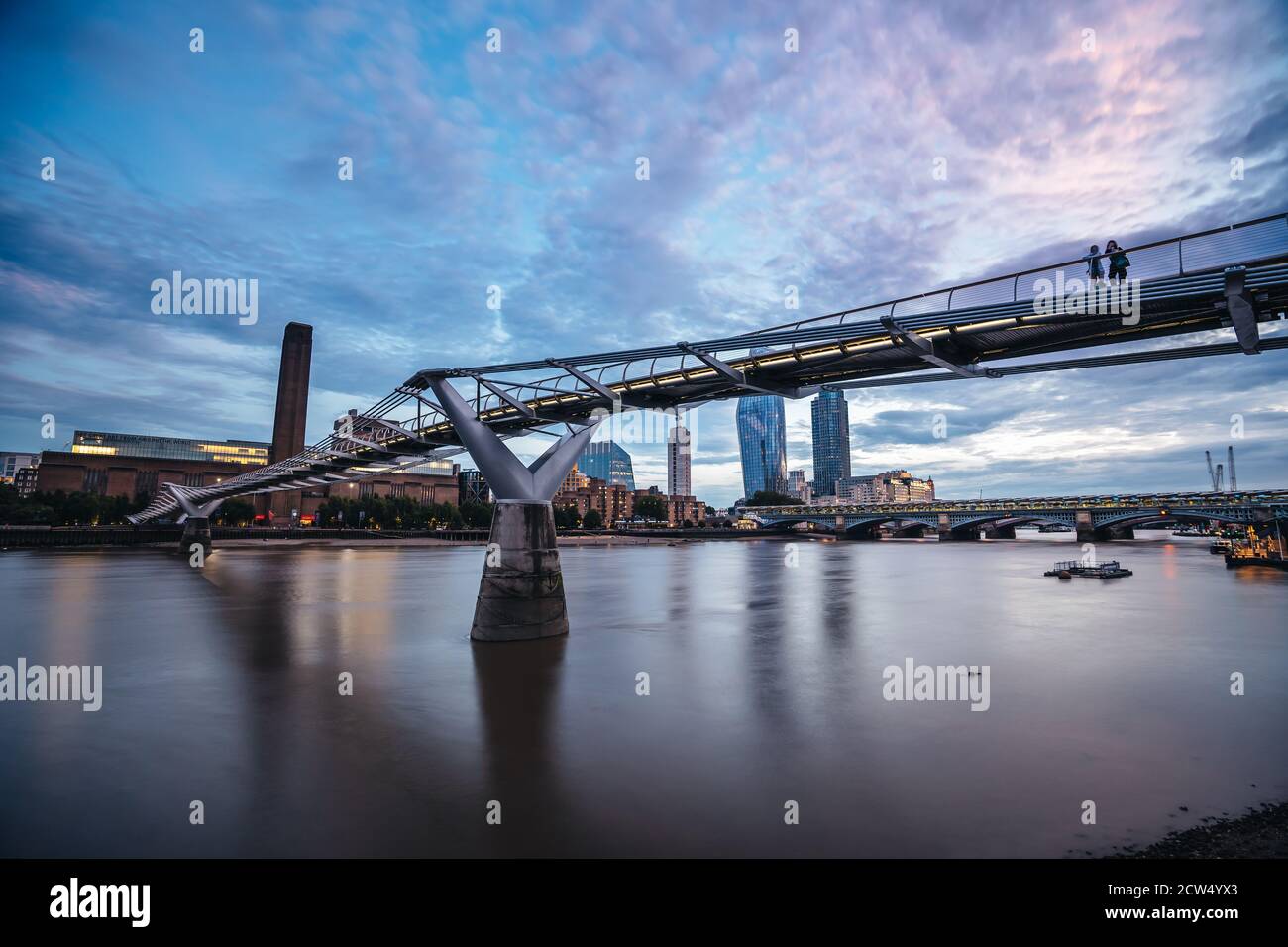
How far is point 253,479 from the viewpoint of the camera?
64.4 metres

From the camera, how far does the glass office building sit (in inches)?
6250

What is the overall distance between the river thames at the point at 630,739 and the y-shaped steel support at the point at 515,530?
Answer: 124 cm

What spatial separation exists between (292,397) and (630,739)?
192 m

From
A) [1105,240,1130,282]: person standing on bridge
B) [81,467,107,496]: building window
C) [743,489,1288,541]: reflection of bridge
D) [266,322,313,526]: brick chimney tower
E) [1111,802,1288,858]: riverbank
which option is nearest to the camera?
[1111,802,1288,858]: riverbank

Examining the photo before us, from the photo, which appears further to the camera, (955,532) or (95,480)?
(955,532)

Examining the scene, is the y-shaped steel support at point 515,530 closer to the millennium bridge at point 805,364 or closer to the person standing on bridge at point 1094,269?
the millennium bridge at point 805,364

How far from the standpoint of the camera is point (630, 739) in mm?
12312

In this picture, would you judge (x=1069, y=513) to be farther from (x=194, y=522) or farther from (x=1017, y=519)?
(x=194, y=522)

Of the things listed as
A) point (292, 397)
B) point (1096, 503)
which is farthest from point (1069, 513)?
point (292, 397)

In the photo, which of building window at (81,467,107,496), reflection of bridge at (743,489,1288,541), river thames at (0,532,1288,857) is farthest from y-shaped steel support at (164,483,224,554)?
reflection of bridge at (743,489,1288,541)

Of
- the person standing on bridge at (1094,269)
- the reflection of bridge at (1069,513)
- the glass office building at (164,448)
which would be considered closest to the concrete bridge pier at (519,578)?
the person standing on bridge at (1094,269)

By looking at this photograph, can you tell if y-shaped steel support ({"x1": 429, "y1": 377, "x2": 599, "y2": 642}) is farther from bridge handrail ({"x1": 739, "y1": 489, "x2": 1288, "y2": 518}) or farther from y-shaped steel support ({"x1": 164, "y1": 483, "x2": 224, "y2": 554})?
bridge handrail ({"x1": 739, "y1": 489, "x2": 1288, "y2": 518})

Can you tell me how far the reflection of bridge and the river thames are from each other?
6872cm

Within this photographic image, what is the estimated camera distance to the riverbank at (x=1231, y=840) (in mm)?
7785
